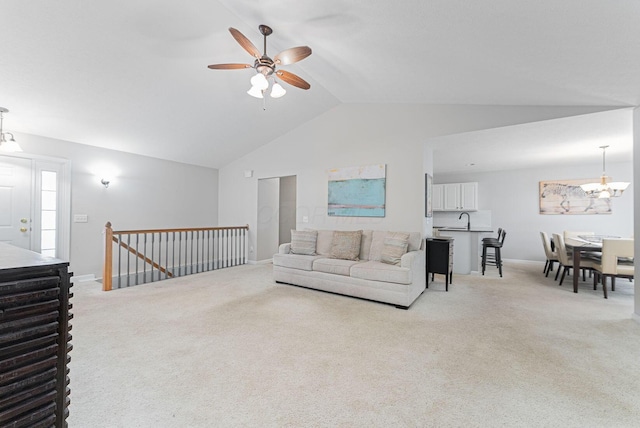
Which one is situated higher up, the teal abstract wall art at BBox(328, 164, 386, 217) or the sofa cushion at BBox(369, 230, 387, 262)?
the teal abstract wall art at BBox(328, 164, 386, 217)

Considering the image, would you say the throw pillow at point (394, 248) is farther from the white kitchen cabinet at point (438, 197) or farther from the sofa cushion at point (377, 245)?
the white kitchen cabinet at point (438, 197)

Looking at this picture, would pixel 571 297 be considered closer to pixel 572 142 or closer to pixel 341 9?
pixel 572 142

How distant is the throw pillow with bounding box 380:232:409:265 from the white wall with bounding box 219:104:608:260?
1.70ft

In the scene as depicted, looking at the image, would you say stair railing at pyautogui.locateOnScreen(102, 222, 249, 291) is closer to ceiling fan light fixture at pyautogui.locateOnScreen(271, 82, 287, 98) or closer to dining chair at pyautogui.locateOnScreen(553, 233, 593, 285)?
ceiling fan light fixture at pyautogui.locateOnScreen(271, 82, 287, 98)

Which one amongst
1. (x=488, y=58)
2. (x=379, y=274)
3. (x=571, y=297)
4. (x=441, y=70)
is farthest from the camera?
(x=571, y=297)

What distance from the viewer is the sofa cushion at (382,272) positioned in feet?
11.6

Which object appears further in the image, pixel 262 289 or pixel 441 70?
pixel 262 289

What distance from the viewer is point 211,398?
179 cm

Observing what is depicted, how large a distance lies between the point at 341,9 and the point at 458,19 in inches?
37.3

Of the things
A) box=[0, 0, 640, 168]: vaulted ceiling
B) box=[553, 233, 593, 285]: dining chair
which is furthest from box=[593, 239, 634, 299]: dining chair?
box=[0, 0, 640, 168]: vaulted ceiling

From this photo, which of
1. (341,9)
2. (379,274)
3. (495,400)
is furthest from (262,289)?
(341,9)

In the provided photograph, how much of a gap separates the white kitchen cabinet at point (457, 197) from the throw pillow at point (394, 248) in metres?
4.20

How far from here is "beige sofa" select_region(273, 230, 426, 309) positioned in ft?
11.8

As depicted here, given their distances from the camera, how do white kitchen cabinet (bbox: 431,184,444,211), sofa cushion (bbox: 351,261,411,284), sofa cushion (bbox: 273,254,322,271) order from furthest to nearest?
white kitchen cabinet (bbox: 431,184,444,211) → sofa cushion (bbox: 273,254,322,271) → sofa cushion (bbox: 351,261,411,284)
